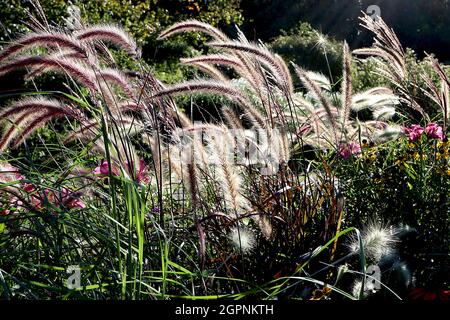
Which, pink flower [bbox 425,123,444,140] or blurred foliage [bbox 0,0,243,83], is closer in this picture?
pink flower [bbox 425,123,444,140]

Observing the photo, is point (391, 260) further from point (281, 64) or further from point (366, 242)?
point (281, 64)

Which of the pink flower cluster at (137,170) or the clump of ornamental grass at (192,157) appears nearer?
the clump of ornamental grass at (192,157)

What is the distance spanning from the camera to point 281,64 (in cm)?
288

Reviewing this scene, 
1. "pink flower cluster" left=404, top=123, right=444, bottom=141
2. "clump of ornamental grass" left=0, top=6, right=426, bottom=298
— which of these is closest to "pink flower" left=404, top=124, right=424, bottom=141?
"pink flower cluster" left=404, top=123, right=444, bottom=141

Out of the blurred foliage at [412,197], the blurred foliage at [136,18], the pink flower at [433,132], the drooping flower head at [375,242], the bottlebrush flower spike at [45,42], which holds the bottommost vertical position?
the drooping flower head at [375,242]

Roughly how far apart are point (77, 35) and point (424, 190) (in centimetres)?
161

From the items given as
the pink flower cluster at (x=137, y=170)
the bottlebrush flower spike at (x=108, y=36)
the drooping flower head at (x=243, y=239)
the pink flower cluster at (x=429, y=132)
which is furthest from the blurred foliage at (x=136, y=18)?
the drooping flower head at (x=243, y=239)

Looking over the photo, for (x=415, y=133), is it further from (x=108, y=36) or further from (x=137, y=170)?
(x=108, y=36)

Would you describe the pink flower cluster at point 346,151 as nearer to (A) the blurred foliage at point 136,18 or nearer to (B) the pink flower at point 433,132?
(B) the pink flower at point 433,132

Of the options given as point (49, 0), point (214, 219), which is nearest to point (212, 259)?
point (214, 219)

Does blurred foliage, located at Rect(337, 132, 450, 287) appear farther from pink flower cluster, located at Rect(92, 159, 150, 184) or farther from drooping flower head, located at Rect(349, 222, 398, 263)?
pink flower cluster, located at Rect(92, 159, 150, 184)

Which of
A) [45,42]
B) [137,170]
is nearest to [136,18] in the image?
[137,170]
